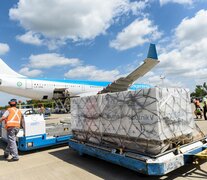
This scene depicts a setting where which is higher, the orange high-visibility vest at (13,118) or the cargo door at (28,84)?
the cargo door at (28,84)

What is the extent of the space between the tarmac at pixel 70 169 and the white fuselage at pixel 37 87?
15537 millimetres

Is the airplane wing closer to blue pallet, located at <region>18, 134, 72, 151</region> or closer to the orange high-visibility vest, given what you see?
blue pallet, located at <region>18, 134, 72, 151</region>

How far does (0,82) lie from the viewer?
2050 cm

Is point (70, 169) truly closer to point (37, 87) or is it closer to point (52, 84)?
point (37, 87)

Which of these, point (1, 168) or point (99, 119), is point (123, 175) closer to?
point (99, 119)

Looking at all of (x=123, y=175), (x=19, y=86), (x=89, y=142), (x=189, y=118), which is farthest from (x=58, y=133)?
(x=19, y=86)

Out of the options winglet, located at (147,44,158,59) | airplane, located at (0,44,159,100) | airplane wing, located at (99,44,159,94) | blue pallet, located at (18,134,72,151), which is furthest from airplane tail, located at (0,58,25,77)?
blue pallet, located at (18,134,72,151)

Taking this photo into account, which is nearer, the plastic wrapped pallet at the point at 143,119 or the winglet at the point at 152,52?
the plastic wrapped pallet at the point at 143,119

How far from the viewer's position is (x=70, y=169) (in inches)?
201

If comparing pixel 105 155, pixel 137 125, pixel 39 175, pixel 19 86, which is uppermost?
pixel 19 86

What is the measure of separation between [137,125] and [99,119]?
50.3 inches

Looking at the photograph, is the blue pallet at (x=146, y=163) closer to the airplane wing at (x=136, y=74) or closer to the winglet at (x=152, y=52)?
the winglet at (x=152, y=52)

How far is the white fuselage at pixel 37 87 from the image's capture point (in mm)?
20766

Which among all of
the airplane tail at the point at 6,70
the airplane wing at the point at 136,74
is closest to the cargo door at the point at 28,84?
the airplane tail at the point at 6,70
